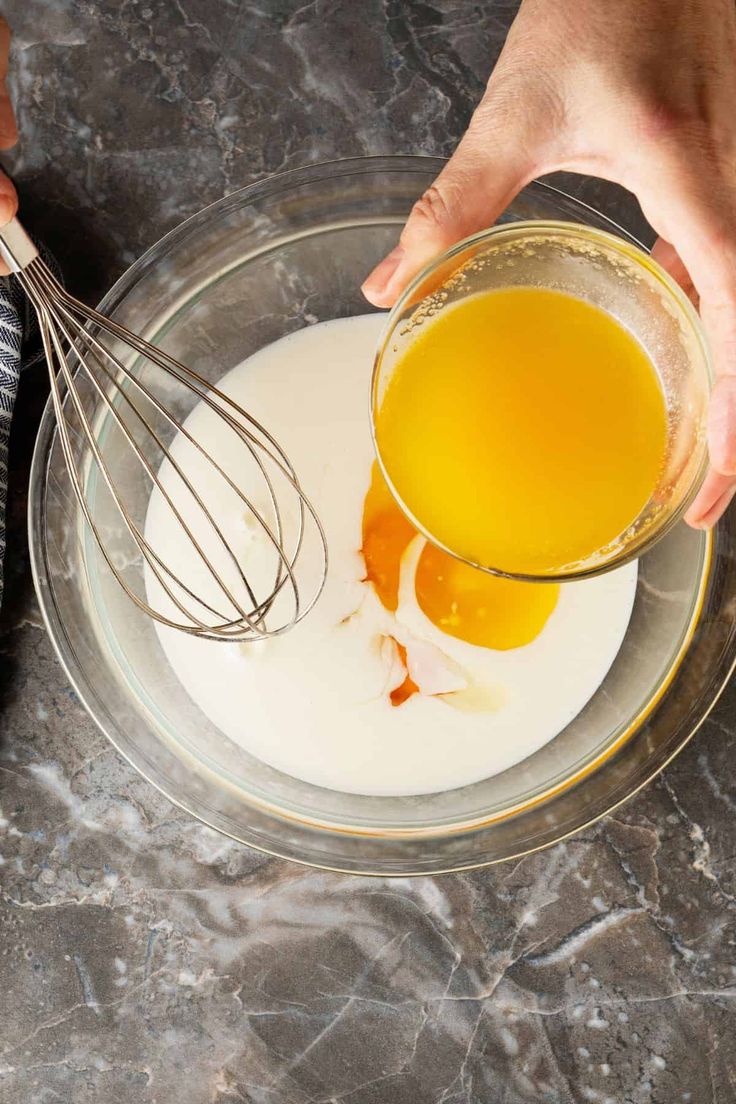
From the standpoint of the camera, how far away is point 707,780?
107 centimetres

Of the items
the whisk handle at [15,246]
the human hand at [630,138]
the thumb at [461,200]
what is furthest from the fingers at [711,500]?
the whisk handle at [15,246]

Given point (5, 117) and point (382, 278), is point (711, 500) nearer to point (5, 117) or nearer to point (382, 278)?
point (382, 278)

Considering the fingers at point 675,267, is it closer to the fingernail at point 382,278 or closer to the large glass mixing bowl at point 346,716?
the large glass mixing bowl at point 346,716

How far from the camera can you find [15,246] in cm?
79

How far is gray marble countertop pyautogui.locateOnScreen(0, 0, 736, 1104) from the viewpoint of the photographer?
107 cm

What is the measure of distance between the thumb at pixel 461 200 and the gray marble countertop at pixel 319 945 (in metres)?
0.24

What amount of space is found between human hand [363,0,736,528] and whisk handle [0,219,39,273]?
317 millimetres

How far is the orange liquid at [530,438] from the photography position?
81 centimetres

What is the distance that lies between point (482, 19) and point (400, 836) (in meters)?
0.97

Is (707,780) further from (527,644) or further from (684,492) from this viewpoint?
(684,492)

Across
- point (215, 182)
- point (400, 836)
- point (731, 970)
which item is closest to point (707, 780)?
point (731, 970)

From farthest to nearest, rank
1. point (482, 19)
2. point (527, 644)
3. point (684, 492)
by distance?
point (482, 19) < point (527, 644) < point (684, 492)

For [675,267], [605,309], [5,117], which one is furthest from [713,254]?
[5,117]

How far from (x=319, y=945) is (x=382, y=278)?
0.75m
